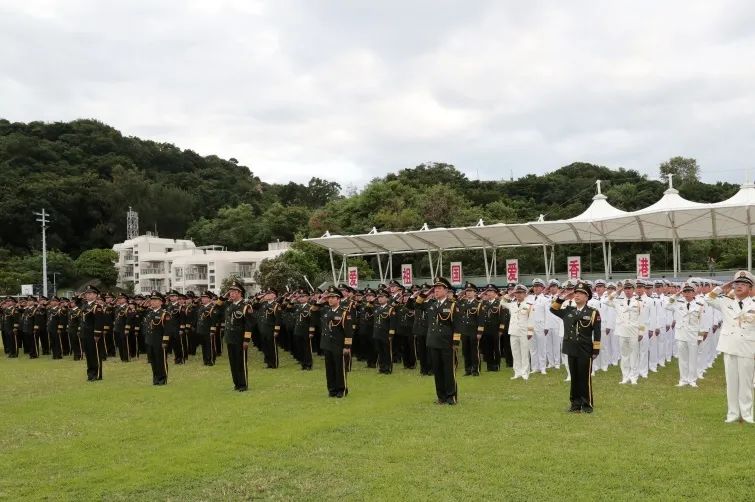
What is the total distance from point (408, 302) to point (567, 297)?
4.27 meters

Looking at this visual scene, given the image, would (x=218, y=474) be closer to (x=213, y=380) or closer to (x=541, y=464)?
(x=541, y=464)

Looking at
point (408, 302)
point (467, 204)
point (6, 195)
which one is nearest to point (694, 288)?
point (408, 302)

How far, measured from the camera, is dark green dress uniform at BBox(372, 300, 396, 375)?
13930 mm

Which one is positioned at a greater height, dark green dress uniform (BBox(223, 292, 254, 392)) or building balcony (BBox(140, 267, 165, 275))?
building balcony (BBox(140, 267, 165, 275))

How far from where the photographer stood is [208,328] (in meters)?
16.1

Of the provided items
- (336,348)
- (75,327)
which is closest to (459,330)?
(336,348)

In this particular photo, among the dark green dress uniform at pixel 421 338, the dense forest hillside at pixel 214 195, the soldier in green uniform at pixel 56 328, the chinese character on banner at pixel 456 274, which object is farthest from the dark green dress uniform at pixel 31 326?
the dense forest hillside at pixel 214 195

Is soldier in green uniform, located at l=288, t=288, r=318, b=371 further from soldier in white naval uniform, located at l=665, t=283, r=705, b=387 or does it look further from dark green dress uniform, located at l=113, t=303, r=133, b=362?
soldier in white naval uniform, located at l=665, t=283, r=705, b=387

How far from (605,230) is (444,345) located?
13.9m

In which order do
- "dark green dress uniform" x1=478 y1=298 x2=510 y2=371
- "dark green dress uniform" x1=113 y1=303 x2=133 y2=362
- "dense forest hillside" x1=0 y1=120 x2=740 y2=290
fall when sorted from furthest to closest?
"dense forest hillside" x1=0 y1=120 x2=740 y2=290, "dark green dress uniform" x1=113 y1=303 x2=133 y2=362, "dark green dress uniform" x1=478 y1=298 x2=510 y2=371

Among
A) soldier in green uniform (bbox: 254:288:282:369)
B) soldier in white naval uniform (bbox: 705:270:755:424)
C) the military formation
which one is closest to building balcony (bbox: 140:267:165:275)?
the military formation

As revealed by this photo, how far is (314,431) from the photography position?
7820 millimetres

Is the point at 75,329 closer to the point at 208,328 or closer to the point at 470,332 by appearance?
the point at 208,328

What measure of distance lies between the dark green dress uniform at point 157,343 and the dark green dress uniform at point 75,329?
110 inches
